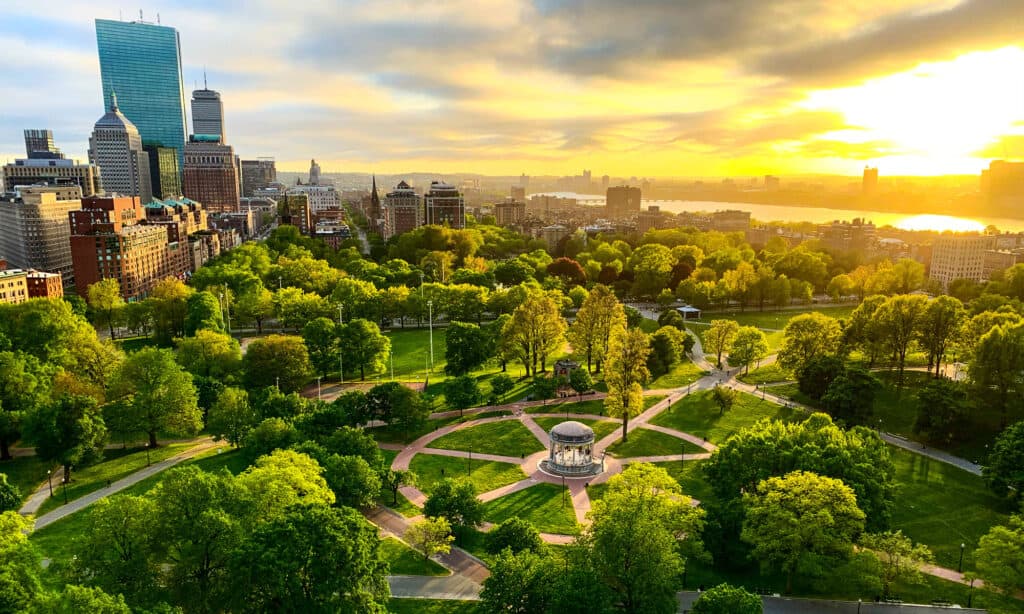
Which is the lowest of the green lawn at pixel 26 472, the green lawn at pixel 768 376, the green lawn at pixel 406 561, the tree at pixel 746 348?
the green lawn at pixel 26 472

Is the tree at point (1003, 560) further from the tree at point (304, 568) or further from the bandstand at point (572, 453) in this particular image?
the tree at point (304, 568)

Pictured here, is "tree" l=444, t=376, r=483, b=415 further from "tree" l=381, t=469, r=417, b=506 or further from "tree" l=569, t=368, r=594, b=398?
"tree" l=381, t=469, r=417, b=506

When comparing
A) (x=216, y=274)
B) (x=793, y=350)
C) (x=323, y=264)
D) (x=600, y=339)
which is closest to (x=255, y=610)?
(x=600, y=339)

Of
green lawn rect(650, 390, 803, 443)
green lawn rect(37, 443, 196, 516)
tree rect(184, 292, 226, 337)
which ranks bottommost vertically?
green lawn rect(37, 443, 196, 516)

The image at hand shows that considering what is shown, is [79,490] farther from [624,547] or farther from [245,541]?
[624,547]

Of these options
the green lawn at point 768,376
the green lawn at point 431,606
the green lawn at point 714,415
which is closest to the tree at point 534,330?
the green lawn at point 714,415

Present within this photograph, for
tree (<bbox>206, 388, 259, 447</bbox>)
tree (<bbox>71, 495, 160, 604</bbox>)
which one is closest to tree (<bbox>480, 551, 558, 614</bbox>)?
tree (<bbox>71, 495, 160, 604</bbox>)
